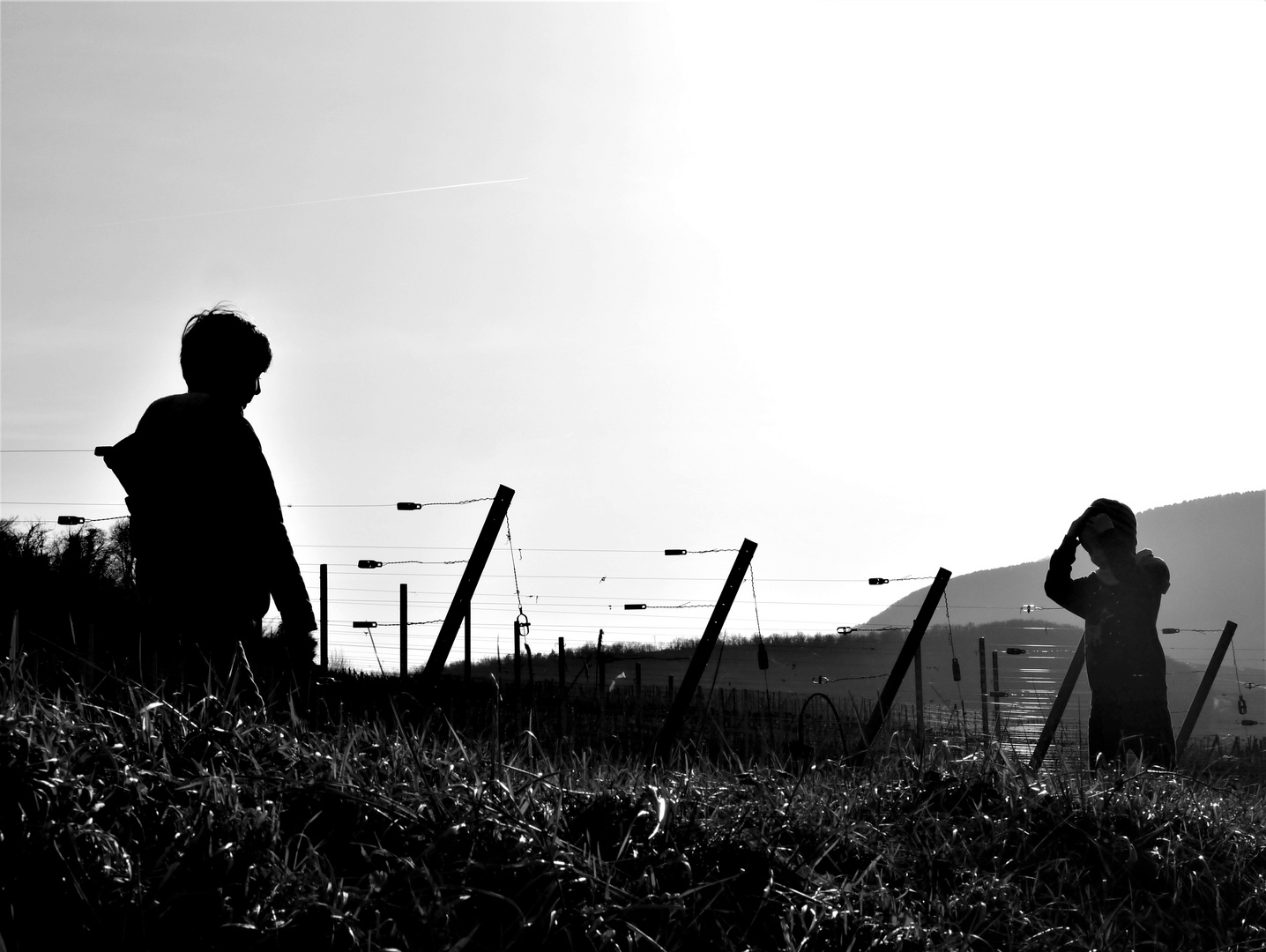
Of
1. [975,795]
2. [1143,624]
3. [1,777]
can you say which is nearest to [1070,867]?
[975,795]

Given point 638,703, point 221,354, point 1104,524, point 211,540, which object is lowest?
point 638,703

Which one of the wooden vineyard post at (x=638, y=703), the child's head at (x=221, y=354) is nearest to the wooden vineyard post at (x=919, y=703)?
the wooden vineyard post at (x=638, y=703)

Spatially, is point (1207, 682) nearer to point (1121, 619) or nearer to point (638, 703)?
point (1121, 619)

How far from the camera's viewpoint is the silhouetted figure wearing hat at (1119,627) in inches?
A: 268

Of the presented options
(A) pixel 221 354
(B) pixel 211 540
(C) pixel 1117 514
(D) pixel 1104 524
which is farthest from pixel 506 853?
(C) pixel 1117 514

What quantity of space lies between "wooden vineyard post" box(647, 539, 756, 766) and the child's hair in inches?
121

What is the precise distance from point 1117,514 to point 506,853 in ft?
18.7

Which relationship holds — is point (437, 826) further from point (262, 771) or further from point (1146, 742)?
point (1146, 742)

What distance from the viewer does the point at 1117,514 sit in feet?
23.8

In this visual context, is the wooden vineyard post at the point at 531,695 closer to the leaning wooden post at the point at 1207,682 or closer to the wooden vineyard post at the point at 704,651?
the wooden vineyard post at the point at 704,651

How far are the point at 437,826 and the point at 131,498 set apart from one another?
6.12ft

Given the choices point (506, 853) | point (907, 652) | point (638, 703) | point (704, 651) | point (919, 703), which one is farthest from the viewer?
point (638, 703)

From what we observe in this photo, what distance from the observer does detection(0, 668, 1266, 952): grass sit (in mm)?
2271

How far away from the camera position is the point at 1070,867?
151 inches
